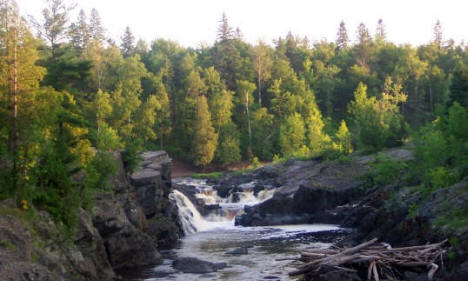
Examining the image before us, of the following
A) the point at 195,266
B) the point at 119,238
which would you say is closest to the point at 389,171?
the point at 195,266

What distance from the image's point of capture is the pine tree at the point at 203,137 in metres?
74.6

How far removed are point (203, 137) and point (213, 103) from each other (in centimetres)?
731

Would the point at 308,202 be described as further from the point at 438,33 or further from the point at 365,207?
the point at 438,33

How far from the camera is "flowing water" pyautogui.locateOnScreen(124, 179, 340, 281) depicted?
1028 inches

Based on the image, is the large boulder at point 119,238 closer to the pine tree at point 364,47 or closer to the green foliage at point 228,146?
the green foliage at point 228,146

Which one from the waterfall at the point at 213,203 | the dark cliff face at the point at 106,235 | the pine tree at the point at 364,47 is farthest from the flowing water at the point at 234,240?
the pine tree at the point at 364,47

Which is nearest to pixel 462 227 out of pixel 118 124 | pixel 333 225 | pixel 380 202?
pixel 380 202

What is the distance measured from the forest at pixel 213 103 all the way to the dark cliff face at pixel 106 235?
54.0 inches

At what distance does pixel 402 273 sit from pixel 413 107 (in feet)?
211

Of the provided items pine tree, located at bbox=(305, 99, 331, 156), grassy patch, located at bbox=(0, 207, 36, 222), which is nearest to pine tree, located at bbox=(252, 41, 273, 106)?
pine tree, located at bbox=(305, 99, 331, 156)

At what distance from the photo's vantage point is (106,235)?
28500 mm

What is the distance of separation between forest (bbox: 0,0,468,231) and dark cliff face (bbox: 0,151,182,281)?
1371 mm

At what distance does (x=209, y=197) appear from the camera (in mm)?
51469

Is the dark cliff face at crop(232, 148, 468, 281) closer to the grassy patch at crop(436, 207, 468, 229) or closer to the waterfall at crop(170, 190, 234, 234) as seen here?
the grassy patch at crop(436, 207, 468, 229)
